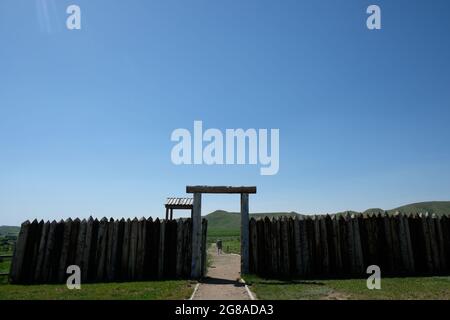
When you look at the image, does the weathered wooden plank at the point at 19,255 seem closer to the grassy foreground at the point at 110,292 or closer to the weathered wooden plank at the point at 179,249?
the grassy foreground at the point at 110,292

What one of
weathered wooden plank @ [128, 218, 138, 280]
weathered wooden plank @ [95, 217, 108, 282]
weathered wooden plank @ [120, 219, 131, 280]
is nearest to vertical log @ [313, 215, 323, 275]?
weathered wooden plank @ [128, 218, 138, 280]

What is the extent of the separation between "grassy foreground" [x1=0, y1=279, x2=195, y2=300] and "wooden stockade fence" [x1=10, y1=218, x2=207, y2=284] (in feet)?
4.20

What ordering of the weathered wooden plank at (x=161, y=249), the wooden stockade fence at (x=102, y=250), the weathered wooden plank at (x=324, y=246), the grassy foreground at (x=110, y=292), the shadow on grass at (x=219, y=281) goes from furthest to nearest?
the weathered wooden plank at (x=324, y=246)
the weathered wooden plank at (x=161, y=249)
the wooden stockade fence at (x=102, y=250)
the shadow on grass at (x=219, y=281)
the grassy foreground at (x=110, y=292)

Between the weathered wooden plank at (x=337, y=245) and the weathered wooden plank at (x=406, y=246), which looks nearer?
the weathered wooden plank at (x=337, y=245)

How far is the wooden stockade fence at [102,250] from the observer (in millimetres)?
12219

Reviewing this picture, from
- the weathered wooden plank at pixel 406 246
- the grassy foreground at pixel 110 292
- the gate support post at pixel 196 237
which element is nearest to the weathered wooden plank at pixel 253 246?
the gate support post at pixel 196 237

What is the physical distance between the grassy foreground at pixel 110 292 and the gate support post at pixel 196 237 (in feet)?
3.78

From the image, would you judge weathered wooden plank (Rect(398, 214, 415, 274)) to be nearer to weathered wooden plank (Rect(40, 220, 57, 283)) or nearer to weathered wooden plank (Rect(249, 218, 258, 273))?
weathered wooden plank (Rect(249, 218, 258, 273))

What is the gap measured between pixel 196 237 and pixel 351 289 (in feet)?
19.7

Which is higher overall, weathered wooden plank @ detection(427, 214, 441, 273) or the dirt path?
weathered wooden plank @ detection(427, 214, 441, 273)

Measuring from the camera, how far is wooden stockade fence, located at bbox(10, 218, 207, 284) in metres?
→ 12.2

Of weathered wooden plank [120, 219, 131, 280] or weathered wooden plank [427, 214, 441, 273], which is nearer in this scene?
weathered wooden plank [120, 219, 131, 280]

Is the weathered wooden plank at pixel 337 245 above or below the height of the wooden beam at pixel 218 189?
→ below
